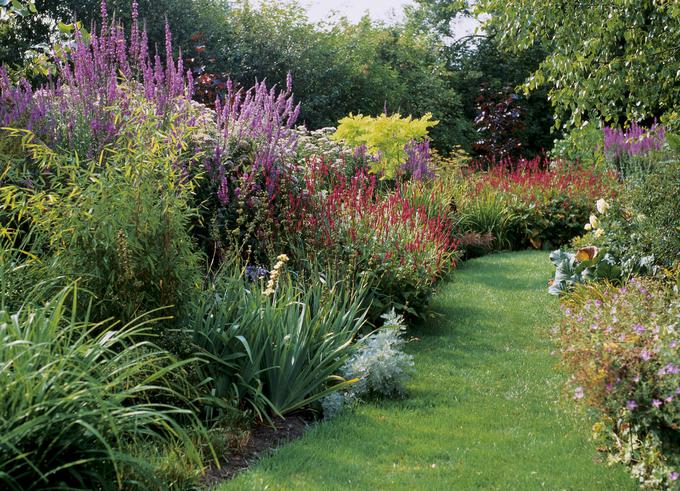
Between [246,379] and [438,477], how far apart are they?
1.28 meters

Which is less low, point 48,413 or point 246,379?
point 48,413

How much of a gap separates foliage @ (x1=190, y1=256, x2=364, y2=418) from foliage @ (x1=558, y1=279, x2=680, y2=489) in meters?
1.47

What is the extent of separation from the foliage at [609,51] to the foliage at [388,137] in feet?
11.3

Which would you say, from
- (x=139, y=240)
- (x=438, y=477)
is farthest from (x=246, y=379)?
(x=438, y=477)

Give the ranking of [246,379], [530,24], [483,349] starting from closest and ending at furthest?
1. [246,379]
2. [483,349]
3. [530,24]

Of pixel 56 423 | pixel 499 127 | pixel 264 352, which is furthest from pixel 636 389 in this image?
pixel 499 127

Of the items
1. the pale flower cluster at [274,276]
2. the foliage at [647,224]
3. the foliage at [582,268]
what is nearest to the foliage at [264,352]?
the pale flower cluster at [274,276]

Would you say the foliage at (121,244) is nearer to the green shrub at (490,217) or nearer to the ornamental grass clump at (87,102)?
the ornamental grass clump at (87,102)

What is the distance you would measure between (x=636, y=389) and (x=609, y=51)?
14.4 feet

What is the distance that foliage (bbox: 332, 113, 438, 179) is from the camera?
35.4ft

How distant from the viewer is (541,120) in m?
20.8

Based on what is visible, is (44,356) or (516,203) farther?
(516,203)

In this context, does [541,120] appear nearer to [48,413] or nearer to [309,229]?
[309,229]

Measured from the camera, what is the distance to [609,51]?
7074 millimetres
